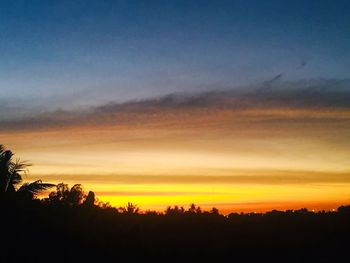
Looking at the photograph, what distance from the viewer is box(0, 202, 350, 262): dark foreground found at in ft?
52.0

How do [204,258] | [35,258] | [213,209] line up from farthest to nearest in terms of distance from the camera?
[213,209]
[204,258]
[35,258]

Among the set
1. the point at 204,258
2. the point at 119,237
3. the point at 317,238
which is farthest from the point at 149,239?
the point at 317,238

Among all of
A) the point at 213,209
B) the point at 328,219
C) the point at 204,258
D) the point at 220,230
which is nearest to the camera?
the point at 204,258

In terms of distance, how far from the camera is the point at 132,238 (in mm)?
18453

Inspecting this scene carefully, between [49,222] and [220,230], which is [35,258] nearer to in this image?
[49,222]

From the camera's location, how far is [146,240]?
1825 cm

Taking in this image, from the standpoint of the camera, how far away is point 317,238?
2250cm

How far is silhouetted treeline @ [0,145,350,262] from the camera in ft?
52.3

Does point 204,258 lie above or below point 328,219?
below

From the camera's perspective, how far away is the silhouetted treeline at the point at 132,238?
52.3ft

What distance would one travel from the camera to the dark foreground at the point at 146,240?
52.0 feet

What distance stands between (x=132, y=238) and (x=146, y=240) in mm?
586

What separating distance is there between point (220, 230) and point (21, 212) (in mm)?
8822

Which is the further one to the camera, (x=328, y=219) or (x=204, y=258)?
(x=328, y=219)
